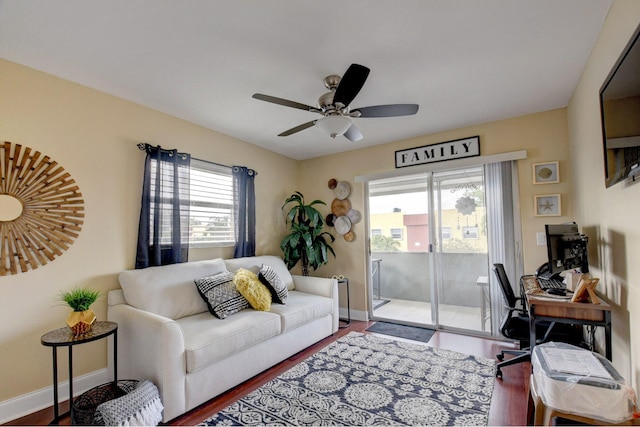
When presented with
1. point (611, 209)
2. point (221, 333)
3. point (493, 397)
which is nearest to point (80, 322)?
point (221, 333)

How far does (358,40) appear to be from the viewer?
195 cm

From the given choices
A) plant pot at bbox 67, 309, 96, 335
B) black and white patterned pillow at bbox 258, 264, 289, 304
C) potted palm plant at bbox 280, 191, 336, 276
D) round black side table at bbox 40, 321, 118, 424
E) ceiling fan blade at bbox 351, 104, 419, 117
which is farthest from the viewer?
potted palm plant at bbox 280, 191, 336, 276

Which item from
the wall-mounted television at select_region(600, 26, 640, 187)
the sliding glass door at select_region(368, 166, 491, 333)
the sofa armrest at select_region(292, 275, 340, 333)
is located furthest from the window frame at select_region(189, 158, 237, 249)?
the wall-mounted television at select_region(600, 26, 640, 187)

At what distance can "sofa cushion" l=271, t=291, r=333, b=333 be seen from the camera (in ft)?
9.52

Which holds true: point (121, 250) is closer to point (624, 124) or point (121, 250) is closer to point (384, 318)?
point (384, 318)

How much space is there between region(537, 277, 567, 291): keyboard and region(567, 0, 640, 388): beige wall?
0.84ft

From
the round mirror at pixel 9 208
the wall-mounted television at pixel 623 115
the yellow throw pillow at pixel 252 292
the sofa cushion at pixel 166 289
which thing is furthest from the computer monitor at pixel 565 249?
the round mirror at pixel 9 208

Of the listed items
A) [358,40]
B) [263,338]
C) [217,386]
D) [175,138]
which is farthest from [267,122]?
[217,386]

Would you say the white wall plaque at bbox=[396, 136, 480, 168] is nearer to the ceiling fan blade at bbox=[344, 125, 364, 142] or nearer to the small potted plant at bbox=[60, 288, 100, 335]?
the ceiling fan blade at bbox=[344, 125, 364, 142]

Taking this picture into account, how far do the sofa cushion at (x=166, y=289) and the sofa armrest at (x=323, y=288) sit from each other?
52.3 inches

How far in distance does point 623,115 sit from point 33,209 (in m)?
3.78

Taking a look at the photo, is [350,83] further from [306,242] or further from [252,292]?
[306,242]

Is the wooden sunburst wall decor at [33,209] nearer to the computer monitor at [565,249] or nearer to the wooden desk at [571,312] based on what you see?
the wooden desk at [571,312]

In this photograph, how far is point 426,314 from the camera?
398cm
